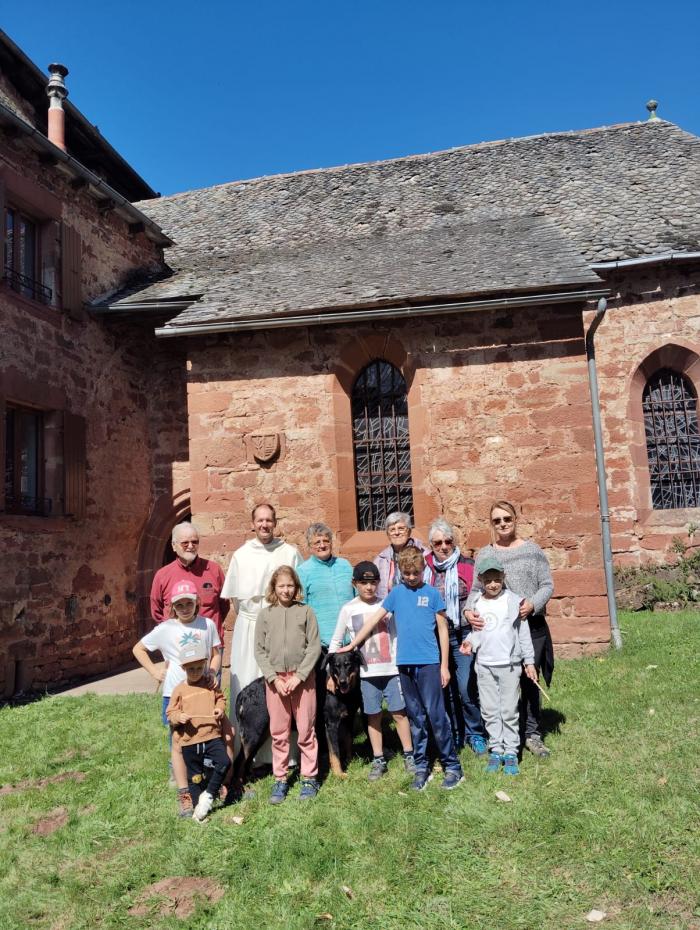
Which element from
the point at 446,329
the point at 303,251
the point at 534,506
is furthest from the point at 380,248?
the point at 534,506

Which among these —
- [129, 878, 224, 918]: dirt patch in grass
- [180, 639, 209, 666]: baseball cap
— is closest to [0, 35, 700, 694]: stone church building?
[180, 639, 209, 666]: baseball cap

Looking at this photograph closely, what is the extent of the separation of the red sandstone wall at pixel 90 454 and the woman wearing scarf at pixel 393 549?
5.40 metres

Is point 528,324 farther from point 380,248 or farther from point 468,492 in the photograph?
point 380,248

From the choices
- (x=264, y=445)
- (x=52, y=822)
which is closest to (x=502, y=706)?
(x=52, y=822)

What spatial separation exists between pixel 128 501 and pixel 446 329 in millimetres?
5713

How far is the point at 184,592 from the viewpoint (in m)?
4.41

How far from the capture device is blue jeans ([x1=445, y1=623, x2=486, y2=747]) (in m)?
4.84

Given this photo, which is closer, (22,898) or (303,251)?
(22,898)

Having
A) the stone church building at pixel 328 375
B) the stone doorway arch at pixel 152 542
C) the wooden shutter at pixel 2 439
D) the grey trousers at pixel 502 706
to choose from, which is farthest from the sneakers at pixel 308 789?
the stone doorway arch at pixel 152 542

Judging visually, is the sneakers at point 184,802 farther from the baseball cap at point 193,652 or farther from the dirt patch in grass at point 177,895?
the baseball cap at point 193,652

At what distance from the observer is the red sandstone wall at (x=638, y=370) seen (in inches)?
435

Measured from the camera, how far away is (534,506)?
26.4ft

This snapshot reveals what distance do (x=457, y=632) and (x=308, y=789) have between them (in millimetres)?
1453

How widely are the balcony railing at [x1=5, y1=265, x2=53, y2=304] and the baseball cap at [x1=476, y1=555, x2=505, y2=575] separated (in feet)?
23.6
